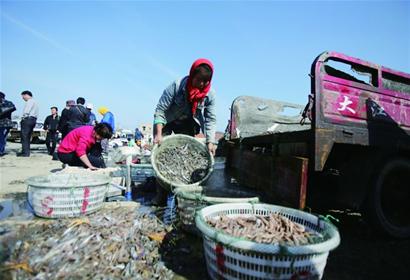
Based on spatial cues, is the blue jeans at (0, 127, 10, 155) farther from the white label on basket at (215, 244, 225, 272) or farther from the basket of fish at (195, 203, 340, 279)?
the white label on basket at (215, 244, 225, 272)

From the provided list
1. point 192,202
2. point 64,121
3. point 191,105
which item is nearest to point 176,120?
point 191,105

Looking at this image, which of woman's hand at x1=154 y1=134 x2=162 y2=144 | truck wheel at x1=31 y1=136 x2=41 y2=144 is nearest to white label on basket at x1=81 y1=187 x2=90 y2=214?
woman's hand at x1=154 y1=134 x2=162 y2=144

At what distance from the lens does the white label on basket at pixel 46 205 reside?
359 cm

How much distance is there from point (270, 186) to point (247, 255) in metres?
1.85

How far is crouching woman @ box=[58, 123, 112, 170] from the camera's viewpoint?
17.1 feet

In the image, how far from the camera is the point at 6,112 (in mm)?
10258

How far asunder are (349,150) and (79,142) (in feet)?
14.6

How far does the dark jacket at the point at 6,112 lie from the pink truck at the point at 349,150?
9.82 m

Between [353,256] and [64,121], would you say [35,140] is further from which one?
[353,256]

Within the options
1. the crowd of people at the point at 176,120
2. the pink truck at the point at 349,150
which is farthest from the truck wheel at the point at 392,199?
the crowd of people at the point at 176,120

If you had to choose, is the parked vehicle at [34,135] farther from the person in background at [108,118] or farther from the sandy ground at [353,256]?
the sandy ground at [353,256]

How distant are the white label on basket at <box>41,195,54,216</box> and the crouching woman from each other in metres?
1.50

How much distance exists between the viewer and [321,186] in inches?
160

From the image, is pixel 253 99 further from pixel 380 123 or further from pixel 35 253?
pixel 35 253
